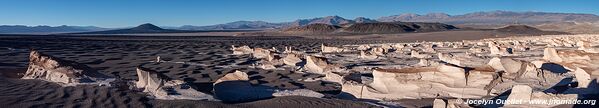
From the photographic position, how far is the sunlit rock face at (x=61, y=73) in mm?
8094

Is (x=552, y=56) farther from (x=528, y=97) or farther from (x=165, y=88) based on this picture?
(x=165, y=88)

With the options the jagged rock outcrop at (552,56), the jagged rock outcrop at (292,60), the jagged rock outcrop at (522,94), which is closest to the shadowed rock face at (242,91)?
the jagged rock outcrop at (522,94)

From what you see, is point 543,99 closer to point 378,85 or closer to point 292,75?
point 378,85

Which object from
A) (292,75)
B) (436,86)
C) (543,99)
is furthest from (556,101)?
(292,75)

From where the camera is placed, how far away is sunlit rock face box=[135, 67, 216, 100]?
6855 millimetres

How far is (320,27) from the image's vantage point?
87125 millimetres

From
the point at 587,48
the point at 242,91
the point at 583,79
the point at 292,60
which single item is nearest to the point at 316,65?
the point at 292,60

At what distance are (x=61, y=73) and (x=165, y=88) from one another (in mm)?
2175

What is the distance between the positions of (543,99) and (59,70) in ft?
21.7

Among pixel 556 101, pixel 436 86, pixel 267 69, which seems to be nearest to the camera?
pixel 556 101

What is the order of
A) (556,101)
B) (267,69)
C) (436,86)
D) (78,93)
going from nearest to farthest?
(556,101) < (78,93) < (436,86) < (267,69)

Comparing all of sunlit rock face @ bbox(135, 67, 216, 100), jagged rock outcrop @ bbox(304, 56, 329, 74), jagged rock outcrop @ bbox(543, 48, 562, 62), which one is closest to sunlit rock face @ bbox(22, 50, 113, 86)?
sunlit rock face @ bbox(135, 67, 216, 100)

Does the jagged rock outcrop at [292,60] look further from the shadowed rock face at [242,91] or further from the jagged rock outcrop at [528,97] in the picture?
the jagged rock outcrop at [528,97]

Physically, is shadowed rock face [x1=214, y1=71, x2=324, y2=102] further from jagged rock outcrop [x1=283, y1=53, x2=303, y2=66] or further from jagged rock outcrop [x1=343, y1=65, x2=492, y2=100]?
jagged rock outcrop [x1=283, y1=53, x2=303, y2=66]
